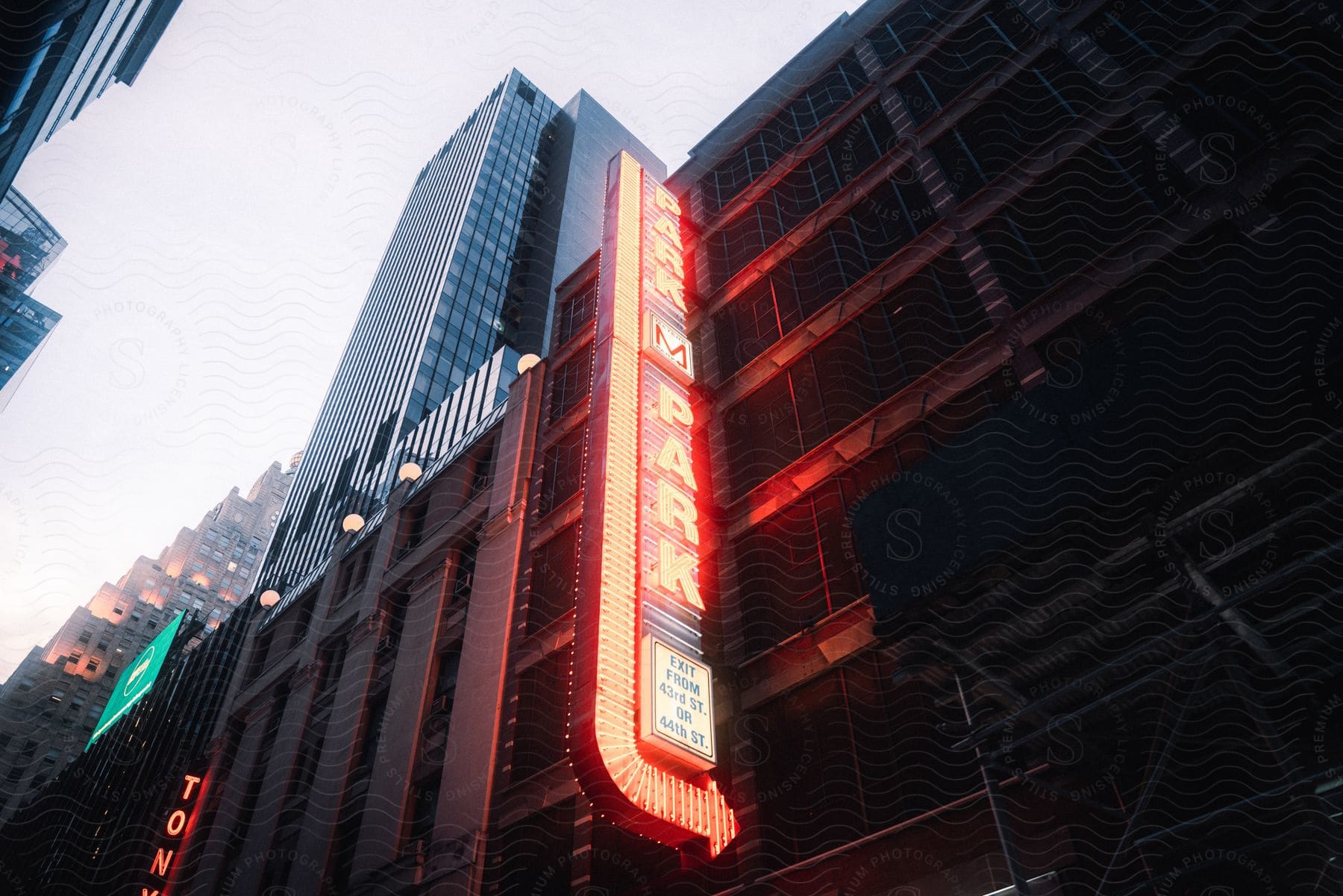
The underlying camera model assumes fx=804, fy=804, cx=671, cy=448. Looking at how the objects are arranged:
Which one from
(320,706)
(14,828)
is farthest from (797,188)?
(14,828)

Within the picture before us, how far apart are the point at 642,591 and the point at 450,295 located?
59.9 metres

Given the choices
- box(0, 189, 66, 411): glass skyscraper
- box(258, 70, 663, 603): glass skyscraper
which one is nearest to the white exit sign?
box(258, 70, 663, 603): glass skyscraper

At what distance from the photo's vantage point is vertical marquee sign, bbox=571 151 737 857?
34.3 ft

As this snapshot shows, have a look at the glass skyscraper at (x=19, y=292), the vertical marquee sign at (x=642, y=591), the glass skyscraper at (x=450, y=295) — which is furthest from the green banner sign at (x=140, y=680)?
the glass skyscraper at (x=19, y=292)

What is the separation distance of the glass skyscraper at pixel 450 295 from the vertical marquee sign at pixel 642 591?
27865 millimetres

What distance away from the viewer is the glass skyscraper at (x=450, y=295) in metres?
58.1

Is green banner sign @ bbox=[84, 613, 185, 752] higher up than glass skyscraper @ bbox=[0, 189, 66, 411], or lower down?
lower down

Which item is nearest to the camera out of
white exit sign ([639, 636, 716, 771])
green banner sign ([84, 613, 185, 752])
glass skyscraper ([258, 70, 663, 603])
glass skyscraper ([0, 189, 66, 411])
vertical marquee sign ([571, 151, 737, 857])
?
vertical marquee sign ([571, 151, 737, 857])

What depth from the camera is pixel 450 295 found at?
2650 inches

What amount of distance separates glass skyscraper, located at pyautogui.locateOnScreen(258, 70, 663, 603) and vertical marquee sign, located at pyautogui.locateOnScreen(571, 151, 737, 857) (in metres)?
27.9

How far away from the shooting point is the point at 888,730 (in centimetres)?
1141

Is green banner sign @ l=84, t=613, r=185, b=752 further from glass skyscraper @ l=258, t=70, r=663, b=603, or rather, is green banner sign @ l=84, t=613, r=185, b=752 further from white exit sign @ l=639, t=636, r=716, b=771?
white exit sign @ l=639, t=636, r=716, b=771

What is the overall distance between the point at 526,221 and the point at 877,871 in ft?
243

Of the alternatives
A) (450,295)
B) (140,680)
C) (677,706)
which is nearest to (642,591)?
(677,706)
